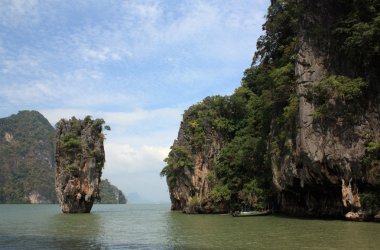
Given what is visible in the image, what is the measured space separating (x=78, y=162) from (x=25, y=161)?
305ft

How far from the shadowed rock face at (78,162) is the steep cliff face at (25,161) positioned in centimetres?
7145

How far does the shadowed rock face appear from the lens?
140ft

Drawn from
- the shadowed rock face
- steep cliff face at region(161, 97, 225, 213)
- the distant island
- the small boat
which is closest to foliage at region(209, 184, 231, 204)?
steep cliff face at region(161, 97, 225, 213)

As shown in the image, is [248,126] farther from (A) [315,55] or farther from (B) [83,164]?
(B) [83,164]

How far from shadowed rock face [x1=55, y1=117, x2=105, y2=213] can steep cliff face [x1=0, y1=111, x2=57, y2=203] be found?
7145 cm

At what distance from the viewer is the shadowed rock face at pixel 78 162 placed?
4259 cm

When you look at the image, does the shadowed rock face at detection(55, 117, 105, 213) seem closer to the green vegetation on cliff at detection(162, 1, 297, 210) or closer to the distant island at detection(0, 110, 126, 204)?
the green vegetation on cliff at detection(162, 1, 297, 210)

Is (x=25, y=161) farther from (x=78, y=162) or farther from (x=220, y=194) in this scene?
(x=220, y=194)

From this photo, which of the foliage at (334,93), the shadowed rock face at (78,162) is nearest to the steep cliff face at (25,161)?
the shadowed rock face at (78,162)

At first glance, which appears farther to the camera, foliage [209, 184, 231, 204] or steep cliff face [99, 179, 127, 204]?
steep cliff face [99, 179, 127, 204]

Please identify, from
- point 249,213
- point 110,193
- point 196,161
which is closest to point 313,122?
point 249,213

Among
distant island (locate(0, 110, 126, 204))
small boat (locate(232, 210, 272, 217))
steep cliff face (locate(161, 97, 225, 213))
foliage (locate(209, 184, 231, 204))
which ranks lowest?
small boat (locate(232, 210, 272, 217))

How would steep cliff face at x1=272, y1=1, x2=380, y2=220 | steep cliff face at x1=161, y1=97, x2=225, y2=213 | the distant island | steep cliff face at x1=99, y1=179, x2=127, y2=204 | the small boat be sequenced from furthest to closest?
1. steep cliff face at x1=99, y1=179, x2=127, y2=204
2. the distant island
3. steep cliff face at x1=161, y1=97, x2=225, y2=213
4. the small boat
5. steep cliff face at x1=272, y1=1, x2=380, y2=220

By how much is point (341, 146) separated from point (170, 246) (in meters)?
11.9
